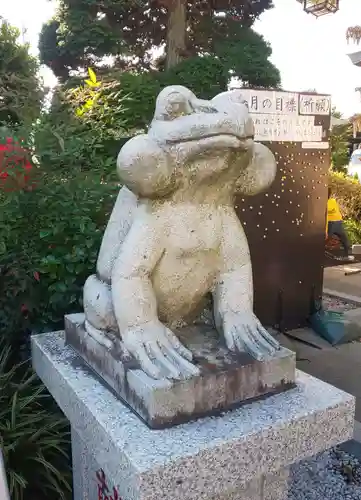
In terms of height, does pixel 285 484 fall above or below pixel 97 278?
below

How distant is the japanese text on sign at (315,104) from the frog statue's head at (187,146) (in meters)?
2.60

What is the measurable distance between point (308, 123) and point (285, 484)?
287cm

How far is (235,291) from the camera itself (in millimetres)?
1441

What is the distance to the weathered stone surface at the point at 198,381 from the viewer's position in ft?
3.87

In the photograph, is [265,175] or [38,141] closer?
[265,175]

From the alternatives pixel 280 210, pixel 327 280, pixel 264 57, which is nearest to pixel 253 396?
pixel 280 210

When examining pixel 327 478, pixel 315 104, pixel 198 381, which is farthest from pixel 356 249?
pixel 198 381

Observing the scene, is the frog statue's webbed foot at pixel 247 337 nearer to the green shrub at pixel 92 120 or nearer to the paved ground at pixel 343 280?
the green shrub at pixel 92 120

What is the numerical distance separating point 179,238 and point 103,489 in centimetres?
84

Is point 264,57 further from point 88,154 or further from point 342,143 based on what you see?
point 342,143

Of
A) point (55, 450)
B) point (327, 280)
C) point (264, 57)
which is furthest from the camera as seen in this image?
point (264, 57)

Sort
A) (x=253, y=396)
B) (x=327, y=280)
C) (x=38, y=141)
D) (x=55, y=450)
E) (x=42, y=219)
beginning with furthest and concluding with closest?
(x=327, y=280)
(x=38, y=141)
(x=42, y=219)
(x=55, y=450)
(x=253, y=396)

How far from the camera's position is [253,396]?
4.35 feet

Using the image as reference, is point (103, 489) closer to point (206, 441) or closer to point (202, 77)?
point (206, 441)
